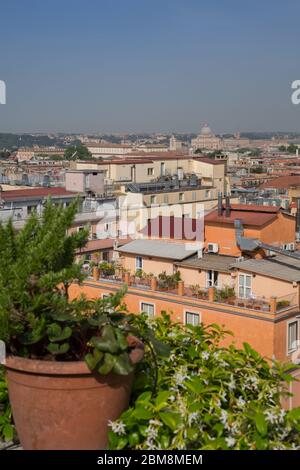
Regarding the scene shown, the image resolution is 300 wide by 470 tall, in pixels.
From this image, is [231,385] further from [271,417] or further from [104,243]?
[104,243]

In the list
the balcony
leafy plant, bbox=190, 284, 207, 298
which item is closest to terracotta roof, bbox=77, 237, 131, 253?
the balcony

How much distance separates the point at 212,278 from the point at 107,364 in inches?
572

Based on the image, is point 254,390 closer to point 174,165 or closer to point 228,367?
point 228,367

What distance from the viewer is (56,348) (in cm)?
227

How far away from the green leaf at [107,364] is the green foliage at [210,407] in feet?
0.69

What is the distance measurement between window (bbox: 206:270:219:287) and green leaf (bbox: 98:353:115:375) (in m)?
14.3

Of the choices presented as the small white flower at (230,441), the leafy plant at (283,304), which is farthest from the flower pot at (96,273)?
the small white flower at (230,441)

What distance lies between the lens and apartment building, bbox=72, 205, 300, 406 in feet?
44.2

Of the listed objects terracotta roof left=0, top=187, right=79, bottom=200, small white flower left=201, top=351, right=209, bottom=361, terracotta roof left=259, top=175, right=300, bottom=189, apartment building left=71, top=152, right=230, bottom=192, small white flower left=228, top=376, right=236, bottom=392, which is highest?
small white flower left=201, top=351, right=209, bottom=361

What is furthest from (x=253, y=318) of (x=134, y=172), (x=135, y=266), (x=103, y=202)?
(x=134, y=172)

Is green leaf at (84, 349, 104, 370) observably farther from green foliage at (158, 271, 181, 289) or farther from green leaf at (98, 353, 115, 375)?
green foliage at (158, 271, 181, 289)

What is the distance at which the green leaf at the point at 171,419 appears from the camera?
2.14 meters

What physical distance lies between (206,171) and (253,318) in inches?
1049

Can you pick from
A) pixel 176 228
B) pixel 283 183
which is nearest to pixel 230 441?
pixel 176 228
